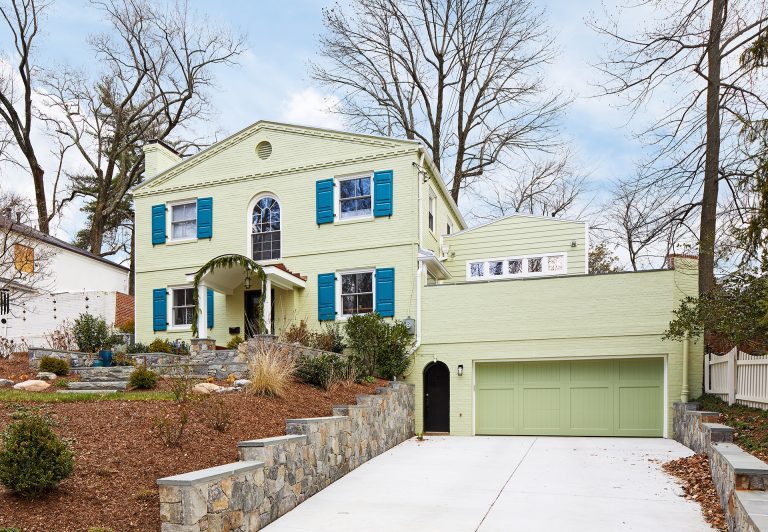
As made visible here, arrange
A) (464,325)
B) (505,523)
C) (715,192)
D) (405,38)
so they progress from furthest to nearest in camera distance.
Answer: (405,38) → (464,325) → (715,192) → (505,523)

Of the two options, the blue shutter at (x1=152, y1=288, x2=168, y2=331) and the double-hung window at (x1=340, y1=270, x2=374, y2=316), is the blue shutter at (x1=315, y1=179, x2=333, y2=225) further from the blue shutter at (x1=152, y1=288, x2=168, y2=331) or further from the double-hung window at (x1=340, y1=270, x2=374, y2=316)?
the blue shutter at (x1=152, y1=288, x2=168, y2=331)

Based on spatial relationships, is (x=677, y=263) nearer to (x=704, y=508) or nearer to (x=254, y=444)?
(x=704, y=508)

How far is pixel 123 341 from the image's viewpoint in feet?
53.3

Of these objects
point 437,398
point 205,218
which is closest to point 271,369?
point 437,398

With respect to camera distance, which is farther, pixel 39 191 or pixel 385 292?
pixel 39 191

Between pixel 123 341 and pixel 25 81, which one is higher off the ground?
pixel 25 81

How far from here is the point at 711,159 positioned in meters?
12.6

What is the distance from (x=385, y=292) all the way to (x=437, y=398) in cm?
284

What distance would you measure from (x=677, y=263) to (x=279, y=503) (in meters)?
9.63

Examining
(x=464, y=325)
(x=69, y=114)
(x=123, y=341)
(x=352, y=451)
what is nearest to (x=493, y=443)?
(x=464, y=325)

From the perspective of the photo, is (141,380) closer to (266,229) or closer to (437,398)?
(266,229)

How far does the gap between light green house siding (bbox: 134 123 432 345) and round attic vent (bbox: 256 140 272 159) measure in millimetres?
119

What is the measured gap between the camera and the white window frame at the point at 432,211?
1560 cm

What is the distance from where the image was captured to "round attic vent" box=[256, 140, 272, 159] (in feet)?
52.6
